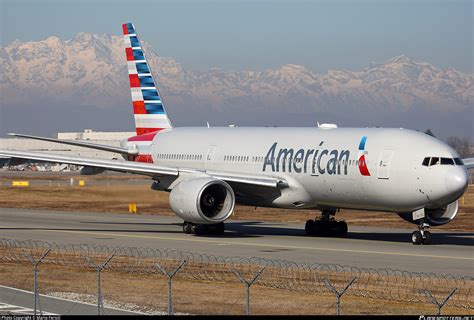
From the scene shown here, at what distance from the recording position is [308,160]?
43.8m

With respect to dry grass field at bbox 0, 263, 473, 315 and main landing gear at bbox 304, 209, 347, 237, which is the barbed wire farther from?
main landing gear at bbox 304, 209, 347, 237

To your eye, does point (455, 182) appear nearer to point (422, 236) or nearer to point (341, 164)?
point (422, 236)

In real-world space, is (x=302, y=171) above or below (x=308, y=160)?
below

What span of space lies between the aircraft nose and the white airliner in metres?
0.04

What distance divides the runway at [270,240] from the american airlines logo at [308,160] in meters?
3.07

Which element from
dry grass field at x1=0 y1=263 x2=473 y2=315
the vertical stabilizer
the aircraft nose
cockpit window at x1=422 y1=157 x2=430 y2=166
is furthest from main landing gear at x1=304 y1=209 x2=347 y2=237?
dry grass field at x1=0 y1=263 x2=473 y2=315

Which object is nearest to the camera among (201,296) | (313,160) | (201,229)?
(201,296)

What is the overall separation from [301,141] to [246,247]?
7.20m

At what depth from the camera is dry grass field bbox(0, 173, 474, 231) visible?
180 ft

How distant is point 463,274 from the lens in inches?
1208

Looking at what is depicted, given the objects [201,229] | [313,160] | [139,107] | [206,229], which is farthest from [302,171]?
[139,107]

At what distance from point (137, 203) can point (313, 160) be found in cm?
1471

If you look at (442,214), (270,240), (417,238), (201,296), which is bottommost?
(270,240)

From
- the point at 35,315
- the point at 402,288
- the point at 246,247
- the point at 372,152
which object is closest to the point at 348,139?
the point at 372,152
